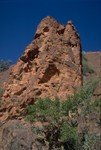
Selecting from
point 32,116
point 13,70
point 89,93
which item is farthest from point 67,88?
point 13,70

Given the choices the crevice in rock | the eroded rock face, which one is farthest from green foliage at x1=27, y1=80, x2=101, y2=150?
the crevice in rock

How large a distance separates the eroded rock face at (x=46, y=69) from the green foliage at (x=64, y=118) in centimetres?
147

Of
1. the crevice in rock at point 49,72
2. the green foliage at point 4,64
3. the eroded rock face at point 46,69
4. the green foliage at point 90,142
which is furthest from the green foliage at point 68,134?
the green foliage at point 4,64

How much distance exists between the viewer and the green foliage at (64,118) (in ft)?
61.9

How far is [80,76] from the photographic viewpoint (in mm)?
23766

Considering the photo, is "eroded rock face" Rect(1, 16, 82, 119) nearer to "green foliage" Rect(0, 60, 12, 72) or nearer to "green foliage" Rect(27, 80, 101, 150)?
"green foliage" Rect(27, 80, 101, 150)

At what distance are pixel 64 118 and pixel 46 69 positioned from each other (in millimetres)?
4265

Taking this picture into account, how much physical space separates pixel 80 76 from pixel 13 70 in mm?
5395

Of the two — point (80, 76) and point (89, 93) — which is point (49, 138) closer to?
point (89, 93)

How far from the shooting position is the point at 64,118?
65.2 feet

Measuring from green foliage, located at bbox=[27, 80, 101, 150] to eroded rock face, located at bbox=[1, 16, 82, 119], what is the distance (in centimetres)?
147

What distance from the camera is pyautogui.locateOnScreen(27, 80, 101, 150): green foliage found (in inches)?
743

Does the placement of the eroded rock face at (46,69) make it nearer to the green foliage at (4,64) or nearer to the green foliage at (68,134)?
the green foliage at (68,134)

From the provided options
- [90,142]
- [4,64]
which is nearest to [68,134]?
A: [90,142]
